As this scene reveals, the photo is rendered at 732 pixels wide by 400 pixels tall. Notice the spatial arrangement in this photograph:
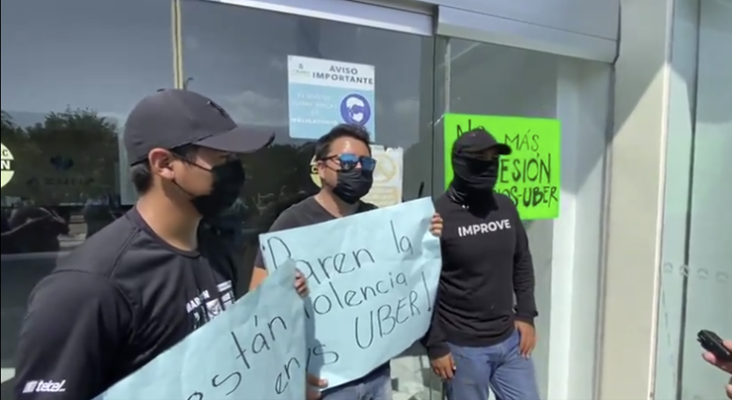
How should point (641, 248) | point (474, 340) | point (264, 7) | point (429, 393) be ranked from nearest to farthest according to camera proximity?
1. point (264, 7)
2. point (474, 340)
3. point (429, 393)
4. point (641, 248)

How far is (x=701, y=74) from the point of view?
3.29m

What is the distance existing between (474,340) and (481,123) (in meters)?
1.08

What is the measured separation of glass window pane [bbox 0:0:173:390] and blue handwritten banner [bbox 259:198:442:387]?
125 cm

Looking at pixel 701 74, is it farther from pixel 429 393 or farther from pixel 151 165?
pixel 151 165

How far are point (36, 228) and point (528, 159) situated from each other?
10.1ft

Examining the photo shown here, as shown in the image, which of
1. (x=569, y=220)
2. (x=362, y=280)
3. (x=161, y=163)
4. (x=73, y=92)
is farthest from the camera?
(x=569, y=220)

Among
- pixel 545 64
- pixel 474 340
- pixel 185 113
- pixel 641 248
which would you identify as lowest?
pixel 474 340

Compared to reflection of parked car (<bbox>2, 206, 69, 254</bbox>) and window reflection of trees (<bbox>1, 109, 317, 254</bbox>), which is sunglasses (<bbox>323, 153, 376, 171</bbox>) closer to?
window reflection of trees (<bbox>1, 109, 317, 254</bbox>)

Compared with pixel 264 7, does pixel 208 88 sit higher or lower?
lower

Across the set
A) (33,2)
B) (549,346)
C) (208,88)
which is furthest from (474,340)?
(33,2)

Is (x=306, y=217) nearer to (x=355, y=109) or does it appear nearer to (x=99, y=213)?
(x=355, y=109)

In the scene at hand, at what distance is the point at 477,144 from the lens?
2.49 m

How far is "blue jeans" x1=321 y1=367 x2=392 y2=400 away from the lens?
2.00 meters

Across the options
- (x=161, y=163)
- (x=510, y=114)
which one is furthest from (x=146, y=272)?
(x=510, y=114)
